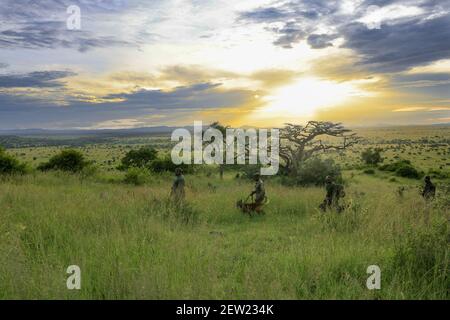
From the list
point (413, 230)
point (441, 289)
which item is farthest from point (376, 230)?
point (441, 289)

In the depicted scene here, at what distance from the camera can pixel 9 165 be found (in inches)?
935

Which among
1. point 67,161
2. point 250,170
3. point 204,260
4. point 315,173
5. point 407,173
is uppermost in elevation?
point 67,161

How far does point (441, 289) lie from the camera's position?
5.04 m

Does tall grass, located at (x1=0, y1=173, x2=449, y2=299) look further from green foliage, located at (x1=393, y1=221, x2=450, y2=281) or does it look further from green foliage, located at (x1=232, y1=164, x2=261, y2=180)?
green foliage, located at (x1=232, y1=164, x2=261, y2=180)

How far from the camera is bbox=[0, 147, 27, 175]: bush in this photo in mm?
23270

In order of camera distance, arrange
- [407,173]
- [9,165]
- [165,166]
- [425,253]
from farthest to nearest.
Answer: [407,173] → [165,166] → [9,165] → [425,253]

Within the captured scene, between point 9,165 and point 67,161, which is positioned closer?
point 9,165

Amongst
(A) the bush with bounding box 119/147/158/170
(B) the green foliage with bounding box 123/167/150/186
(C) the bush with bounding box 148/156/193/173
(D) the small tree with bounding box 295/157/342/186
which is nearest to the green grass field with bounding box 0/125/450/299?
(B) the green foliage with bounding box 123/167/150/186

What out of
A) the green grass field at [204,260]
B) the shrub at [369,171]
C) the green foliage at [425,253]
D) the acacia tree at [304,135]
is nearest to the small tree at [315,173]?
the acacia tree at [304,135]

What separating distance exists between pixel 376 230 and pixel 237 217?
536 centimetres

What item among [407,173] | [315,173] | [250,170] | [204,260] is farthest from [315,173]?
[204,260]

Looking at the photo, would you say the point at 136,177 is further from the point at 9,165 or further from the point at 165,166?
the point at 165,166

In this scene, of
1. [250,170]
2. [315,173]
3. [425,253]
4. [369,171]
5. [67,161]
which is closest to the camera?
[425,253]
